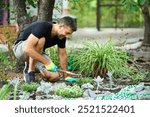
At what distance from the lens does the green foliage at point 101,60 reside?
9.01 meters

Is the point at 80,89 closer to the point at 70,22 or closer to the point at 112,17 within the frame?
the point at 70,22

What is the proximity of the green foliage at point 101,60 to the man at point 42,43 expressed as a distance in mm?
724

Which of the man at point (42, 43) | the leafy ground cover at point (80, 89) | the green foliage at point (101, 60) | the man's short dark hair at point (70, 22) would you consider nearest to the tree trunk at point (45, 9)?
the green foliage at point (101, 60)

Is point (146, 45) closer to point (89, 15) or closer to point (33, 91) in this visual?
point (33, 91)

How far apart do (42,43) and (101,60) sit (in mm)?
1449

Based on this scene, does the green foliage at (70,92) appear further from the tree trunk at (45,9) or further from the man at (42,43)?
→ the tree trunk at (45,9)

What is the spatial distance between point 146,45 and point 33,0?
12.6 ft

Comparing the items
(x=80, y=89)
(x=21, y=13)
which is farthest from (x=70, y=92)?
(x=21, y=13)

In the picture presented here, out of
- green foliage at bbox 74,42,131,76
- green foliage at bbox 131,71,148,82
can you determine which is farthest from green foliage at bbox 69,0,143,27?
green foliage at bbox 131,71,148,82

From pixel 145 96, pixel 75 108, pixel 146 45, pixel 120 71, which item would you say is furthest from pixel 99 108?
pixel 146 45

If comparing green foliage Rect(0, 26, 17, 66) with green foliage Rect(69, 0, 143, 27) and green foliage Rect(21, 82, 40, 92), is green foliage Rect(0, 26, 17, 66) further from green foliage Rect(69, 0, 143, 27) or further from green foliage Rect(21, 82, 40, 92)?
green foliage Rect(69, 0, 143, 27)

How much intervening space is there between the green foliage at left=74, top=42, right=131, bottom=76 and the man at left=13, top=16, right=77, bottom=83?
2.37 feet

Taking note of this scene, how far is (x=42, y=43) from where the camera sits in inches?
312

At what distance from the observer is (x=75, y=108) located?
557cm
